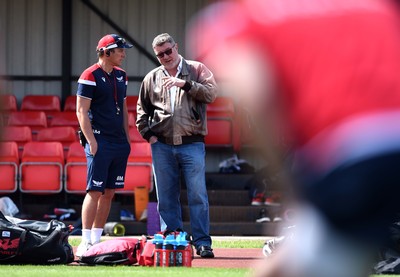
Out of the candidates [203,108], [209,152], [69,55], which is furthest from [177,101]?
[69,55]

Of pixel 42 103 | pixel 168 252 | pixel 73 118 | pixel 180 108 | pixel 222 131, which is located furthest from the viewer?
pixel 42 103

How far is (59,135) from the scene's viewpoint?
17.9m

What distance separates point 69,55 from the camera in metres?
19.8

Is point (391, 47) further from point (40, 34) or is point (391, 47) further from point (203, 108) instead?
point (40, 34)

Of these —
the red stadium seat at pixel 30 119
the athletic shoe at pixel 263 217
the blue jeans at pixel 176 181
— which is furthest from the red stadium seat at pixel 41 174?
the blue jeans at pixel 176 181

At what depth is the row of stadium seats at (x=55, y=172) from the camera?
645 inches

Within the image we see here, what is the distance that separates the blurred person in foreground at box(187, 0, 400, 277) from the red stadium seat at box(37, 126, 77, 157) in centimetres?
1465

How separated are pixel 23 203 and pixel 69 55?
377cm

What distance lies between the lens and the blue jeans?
406 inches

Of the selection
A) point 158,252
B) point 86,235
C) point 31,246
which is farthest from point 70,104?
point 158,252

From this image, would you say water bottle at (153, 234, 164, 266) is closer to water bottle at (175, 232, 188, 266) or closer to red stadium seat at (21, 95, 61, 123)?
water bottle at (175, 232, 188, 266)

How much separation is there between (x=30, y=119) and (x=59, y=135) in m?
1.01

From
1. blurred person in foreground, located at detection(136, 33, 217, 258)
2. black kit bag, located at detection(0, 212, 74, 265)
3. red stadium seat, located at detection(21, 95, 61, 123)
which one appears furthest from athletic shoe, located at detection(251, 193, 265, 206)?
black kit bag, located at detection(0, 212, 74, 265)

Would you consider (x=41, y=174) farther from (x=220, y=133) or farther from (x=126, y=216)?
(x=220, y=133)
